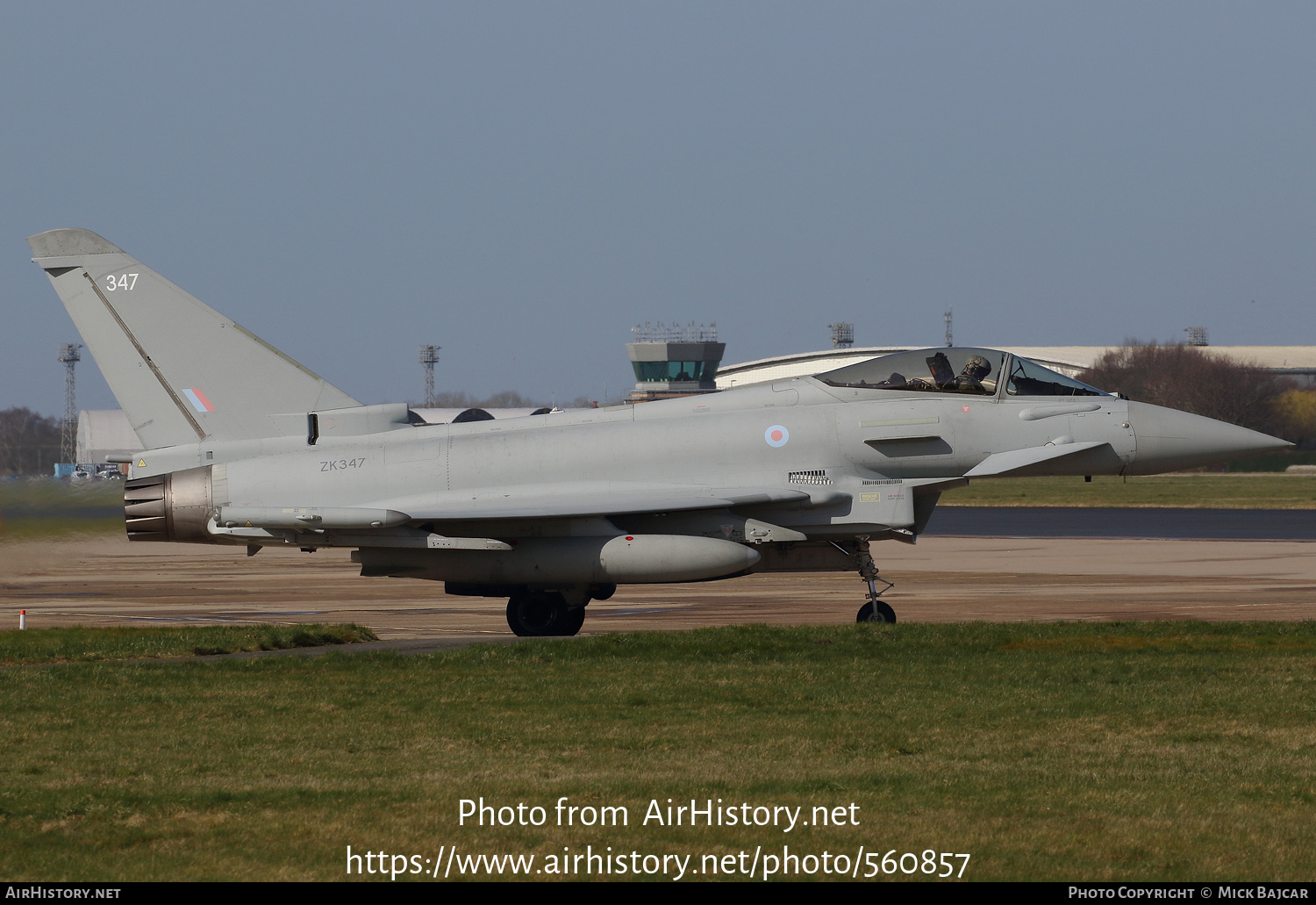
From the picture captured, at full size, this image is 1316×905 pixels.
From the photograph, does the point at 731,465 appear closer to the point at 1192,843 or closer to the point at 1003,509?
the point at 1192,843

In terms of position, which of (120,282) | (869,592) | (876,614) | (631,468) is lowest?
(876,614)

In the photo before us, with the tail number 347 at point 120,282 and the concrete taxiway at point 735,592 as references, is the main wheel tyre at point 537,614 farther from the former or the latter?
the tail number 347 at point 120,282

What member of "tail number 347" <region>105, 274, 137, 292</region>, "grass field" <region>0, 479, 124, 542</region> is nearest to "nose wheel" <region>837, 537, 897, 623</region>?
"tail number 347" <region>105, 274, 137, 292</region>

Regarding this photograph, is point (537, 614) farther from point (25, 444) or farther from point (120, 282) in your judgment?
point (25, 444)

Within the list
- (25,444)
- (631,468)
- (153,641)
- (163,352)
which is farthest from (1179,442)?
(25,444)

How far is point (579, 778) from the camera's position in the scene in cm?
765

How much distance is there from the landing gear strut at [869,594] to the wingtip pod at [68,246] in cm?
1033

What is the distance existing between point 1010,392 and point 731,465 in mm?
3518

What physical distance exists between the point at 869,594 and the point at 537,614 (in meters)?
4.17

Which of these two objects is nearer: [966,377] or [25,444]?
[966,377]

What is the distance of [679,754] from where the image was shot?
27.5ft

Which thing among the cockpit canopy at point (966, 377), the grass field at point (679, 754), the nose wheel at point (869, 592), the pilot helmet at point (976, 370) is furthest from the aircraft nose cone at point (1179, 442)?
the nose wheel at point (869, 592)

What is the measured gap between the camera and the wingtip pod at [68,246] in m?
17.7

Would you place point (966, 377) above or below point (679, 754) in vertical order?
above
